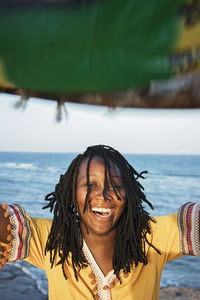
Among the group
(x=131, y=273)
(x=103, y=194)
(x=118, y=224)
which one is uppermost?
(x=103, y=194)

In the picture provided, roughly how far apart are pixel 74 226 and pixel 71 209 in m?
0.11

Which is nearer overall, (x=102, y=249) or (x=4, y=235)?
(x=4, y=235)

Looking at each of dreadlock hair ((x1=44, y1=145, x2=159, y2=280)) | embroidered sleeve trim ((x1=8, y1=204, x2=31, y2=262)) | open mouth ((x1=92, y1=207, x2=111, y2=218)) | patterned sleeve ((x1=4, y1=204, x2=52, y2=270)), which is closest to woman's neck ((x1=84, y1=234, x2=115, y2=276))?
dreadlock hair ((x1=44, y1=145, x2=159, y2=280))

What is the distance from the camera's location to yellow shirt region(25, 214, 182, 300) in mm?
1776

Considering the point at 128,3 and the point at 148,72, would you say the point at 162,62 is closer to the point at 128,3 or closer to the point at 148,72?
the point at 148,72

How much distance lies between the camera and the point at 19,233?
1.71 meters

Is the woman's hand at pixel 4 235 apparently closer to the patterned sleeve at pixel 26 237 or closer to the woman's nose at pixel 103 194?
the patterned sleeve at pixel 26 237

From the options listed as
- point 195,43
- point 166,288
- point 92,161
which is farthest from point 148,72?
point 166,288

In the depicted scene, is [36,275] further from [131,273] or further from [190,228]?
[190,228]

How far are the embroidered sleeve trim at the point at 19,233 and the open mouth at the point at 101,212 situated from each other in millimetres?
380

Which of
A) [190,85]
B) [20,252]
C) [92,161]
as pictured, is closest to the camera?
[190,85]

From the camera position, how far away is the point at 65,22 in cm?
78

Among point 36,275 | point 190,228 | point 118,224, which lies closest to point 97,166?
point 118,224

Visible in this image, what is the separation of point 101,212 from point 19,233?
1.53ft
